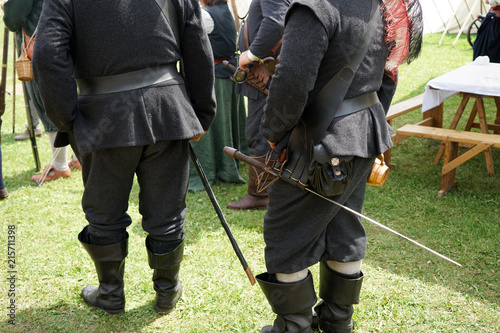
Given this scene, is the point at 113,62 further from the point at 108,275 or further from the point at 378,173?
the point at 378,173

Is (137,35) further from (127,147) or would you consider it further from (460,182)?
(460,182)

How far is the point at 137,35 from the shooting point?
221 cm

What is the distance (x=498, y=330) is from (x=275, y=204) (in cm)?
145

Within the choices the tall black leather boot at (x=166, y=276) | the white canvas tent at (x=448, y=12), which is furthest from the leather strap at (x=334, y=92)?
the white canvas tent at (x=448, y=12)

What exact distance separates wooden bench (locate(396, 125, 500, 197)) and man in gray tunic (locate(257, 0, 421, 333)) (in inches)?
87.5

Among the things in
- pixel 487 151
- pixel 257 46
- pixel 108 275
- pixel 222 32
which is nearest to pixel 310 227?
pixel 108 275

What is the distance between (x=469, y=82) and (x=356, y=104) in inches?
108

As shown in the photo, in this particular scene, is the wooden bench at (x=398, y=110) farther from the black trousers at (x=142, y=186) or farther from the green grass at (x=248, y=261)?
the black trousers at (x=142, y=186)

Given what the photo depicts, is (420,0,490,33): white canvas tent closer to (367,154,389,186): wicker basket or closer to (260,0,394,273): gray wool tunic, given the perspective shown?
(367,154,389,186): wicker basket

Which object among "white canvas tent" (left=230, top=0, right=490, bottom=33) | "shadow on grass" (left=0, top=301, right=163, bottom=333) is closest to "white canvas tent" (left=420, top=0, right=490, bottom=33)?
"white canvas tent" (left=230, top=0, right=490, bottom=33)

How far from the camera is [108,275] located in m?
2.69

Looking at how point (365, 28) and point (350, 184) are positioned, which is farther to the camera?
point (350, 184)

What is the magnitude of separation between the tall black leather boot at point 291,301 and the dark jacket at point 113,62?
2.72 feet

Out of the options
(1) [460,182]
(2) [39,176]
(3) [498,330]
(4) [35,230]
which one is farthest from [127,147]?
(1) [460,182]
